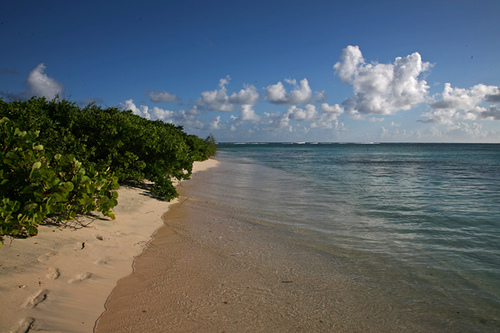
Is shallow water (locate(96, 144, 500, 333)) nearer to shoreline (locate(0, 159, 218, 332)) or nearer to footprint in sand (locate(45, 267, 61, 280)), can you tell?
shoreline (locate(0, 159, 218, 332))

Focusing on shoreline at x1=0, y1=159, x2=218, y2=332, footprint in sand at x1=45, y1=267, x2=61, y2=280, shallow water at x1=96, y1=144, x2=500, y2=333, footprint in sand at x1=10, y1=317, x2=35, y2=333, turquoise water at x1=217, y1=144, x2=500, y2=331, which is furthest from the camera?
turquoise water at x1=217, y1=144, x2=500, y2=331

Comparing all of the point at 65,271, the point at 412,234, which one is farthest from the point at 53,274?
the point at 412,234

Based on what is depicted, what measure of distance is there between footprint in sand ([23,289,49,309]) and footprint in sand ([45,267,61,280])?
280 mm

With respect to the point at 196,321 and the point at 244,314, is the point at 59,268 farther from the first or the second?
the point at 244,314

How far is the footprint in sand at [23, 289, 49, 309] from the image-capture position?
2955 mm

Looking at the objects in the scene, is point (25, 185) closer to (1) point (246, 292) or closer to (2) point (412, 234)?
(1) point (246, 292)

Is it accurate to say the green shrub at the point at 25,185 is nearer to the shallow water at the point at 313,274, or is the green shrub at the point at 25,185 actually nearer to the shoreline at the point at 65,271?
the shoreline at the point at 65,271

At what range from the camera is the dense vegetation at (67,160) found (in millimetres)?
3848

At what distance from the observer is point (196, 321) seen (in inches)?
121

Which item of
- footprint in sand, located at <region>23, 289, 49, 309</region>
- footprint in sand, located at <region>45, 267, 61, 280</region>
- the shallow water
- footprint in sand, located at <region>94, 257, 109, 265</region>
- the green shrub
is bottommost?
the shallow water

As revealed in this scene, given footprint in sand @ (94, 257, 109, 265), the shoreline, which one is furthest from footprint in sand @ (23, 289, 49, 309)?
footprint in sand @ (94, 257, 109, 265)

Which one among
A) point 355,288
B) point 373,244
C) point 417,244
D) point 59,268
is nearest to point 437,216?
point 417,244

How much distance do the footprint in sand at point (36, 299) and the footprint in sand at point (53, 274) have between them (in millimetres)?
280

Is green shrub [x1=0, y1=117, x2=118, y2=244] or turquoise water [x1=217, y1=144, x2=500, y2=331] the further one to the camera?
turquoise water [x1=217, y1=144, x2=500, y2=331]
